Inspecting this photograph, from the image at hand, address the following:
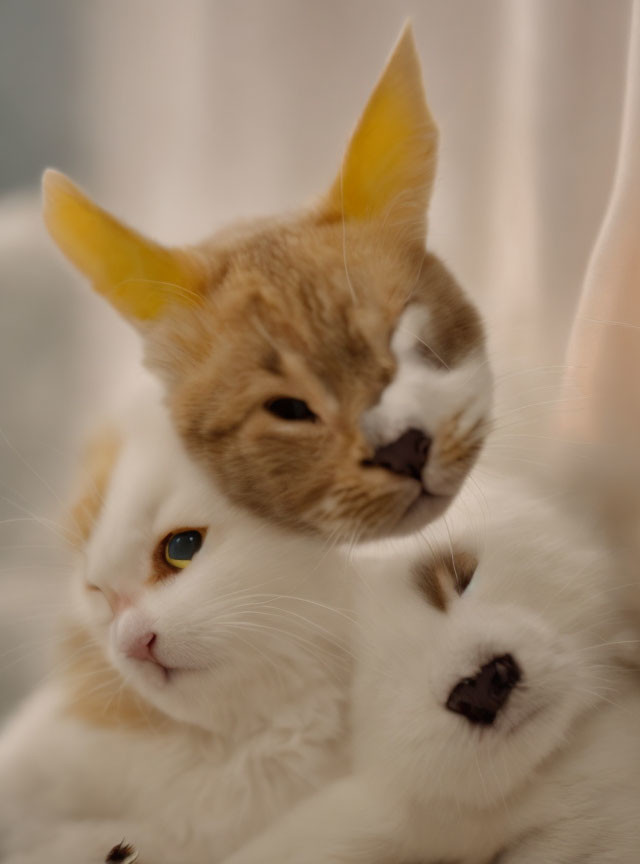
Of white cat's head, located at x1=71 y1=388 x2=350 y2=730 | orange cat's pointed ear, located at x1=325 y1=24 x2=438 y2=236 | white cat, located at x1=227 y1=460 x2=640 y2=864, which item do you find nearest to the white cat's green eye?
white cat's head, located at x1=71 y1=388 x2=350 y2=730

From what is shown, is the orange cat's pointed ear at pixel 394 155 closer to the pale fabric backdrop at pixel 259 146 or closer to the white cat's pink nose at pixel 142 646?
the pale fabric backdrop at pixel 259 146

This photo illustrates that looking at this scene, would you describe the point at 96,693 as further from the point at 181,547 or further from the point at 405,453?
the point at 405,453

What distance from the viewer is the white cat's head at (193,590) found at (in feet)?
1.59

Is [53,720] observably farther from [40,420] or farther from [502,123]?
[502,123]

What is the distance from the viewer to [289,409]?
473mm

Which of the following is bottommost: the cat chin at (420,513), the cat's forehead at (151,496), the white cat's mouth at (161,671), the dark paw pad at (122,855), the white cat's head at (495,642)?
the dark paw pad at (122,855)

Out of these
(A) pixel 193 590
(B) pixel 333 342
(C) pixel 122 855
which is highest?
(B) pixel 333 342

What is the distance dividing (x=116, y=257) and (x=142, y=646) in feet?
0.74

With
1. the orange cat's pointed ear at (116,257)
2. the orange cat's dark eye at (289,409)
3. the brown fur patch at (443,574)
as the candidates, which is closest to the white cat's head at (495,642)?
the brown fur patch at (443,574)

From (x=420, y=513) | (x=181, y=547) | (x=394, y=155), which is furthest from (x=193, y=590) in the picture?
(x=394, y=155)

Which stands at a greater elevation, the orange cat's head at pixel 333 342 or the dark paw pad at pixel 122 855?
the orange cat's head at pixel 333 342

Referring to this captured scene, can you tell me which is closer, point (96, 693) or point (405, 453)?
point (405, 453)

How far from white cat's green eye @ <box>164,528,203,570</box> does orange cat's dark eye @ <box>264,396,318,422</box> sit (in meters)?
0.09

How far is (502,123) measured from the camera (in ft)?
1.77
